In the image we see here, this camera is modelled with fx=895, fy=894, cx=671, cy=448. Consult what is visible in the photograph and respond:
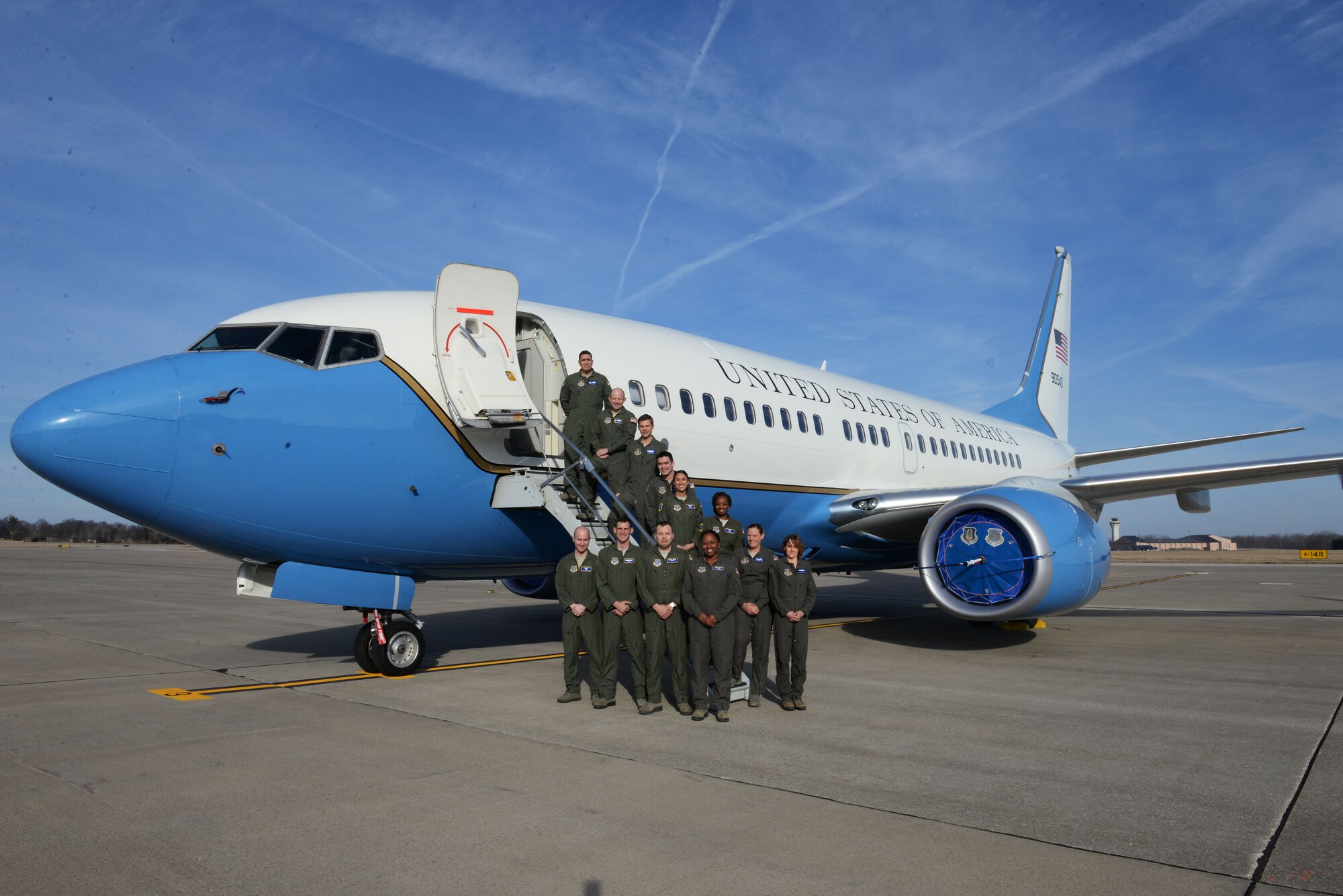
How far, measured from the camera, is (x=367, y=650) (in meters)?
8.39

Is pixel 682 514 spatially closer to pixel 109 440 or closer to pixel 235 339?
pixel 235 339

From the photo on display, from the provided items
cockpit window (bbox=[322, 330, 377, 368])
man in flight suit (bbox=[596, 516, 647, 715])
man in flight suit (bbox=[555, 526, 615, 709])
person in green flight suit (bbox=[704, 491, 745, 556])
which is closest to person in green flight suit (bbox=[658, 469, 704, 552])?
person in green flight suit (bbox=[704, 491, 745, 556])

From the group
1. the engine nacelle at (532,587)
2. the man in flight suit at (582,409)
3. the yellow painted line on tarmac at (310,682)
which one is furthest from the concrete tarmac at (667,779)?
the engine nacelle at (532,587)

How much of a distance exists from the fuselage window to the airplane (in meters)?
0.02

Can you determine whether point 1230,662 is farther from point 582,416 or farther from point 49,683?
point 49,683

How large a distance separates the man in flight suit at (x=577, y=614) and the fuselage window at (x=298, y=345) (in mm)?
2883

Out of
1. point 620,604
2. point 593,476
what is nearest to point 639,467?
point 593,476

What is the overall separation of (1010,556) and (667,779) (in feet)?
20.4

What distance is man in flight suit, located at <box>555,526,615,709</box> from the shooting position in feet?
23.5

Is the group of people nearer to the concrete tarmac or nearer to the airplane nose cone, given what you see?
the concrete tarmac

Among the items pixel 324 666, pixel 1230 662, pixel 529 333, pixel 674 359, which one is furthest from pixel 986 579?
pixel 324 666

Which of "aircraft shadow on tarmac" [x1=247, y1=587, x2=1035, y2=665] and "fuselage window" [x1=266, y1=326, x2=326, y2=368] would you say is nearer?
"fuselage window" [x1=266, y1=326, x2=326, y2=368]

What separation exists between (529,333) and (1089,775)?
6514 millimetres

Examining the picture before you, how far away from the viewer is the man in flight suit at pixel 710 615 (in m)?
6.84
